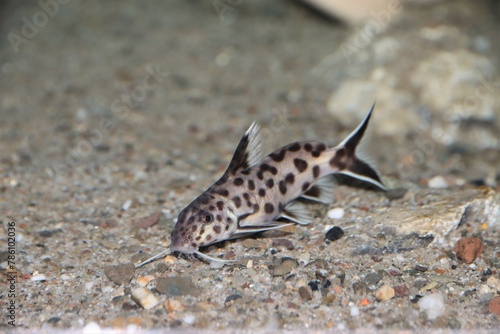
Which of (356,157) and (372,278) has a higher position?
(356,157)

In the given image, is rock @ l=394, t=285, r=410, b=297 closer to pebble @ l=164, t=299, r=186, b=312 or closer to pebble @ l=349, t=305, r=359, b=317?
pebble @ l=349, t=305, r=359, b=317

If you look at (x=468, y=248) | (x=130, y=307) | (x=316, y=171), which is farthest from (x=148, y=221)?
(x=468, y=248)

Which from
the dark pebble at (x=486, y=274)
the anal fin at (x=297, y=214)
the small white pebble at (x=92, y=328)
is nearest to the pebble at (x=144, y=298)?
the small white pebble at (x=92, y=328)

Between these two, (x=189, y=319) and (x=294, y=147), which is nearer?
(x=189, y=319)

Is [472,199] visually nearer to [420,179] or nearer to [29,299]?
→ [420,179]
